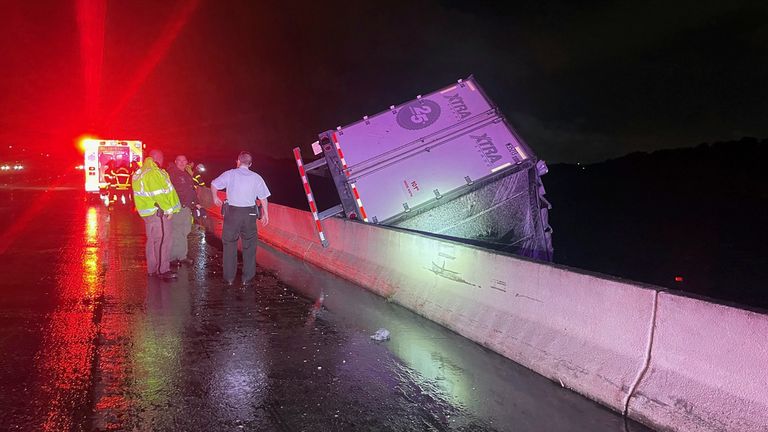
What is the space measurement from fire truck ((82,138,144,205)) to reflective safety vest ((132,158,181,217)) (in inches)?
628

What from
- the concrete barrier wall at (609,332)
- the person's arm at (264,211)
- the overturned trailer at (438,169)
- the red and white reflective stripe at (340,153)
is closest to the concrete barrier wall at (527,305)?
the concrete barrier wall at (609,332)

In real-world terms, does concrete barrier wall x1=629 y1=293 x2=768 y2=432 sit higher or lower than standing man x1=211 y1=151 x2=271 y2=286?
lower

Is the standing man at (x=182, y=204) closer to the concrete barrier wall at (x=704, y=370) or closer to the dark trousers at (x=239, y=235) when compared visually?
the dark trousers at (x=239, y=235)

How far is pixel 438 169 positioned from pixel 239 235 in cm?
323

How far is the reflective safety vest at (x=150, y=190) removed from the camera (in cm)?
850

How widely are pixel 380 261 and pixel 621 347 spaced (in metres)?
4.40

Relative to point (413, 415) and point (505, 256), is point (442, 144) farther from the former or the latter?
point (413, 415)

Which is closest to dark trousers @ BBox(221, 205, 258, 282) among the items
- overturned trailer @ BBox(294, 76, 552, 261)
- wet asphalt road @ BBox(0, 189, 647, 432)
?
wet asphalt road @ BBox(0, 189, 647, 432)

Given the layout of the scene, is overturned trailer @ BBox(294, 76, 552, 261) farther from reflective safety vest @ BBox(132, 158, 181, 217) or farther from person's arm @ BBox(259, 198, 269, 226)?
reflective safety vest @ BBox(132, 158, 181, 217)

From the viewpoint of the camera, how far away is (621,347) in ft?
14.3

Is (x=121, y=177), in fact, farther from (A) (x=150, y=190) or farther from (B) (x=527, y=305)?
(B) (x=527, y=305)

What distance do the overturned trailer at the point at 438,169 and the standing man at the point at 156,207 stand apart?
2111mm

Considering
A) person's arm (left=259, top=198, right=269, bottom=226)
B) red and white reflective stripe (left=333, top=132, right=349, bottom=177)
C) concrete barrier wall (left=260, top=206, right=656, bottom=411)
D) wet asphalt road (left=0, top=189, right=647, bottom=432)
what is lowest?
wet asphalt road (left=0, top=189, right=647, bottom=432)

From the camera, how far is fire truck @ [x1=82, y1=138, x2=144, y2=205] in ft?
76.6
